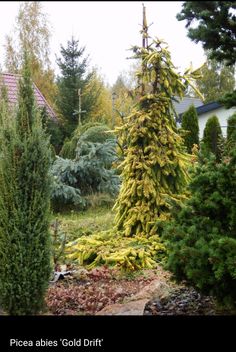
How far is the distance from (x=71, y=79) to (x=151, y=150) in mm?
11200

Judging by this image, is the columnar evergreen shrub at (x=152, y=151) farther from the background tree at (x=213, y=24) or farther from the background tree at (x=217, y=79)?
the background tree at (x=217, y=79)

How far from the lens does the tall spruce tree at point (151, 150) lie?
5734 millimetres

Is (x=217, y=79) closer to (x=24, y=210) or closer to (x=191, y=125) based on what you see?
(x=191, y=125)

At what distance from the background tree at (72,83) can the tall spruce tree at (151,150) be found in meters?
9.84

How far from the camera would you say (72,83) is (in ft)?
53.1

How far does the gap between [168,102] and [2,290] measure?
376 cm

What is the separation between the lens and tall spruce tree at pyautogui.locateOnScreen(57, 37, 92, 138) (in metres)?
15.9

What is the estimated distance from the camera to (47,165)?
3.38m

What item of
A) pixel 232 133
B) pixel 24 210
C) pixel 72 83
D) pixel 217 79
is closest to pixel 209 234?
pixel 232 133

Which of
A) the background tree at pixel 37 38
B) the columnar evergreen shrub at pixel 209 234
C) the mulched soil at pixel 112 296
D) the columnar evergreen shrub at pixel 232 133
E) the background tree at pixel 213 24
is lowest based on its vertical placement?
the mulched soil at pixel 112 296

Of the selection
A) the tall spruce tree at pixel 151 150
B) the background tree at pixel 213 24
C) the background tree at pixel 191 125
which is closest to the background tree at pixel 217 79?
the background tree at pixel 191 125

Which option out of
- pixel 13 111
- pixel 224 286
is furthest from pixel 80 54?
pixel 224 286
